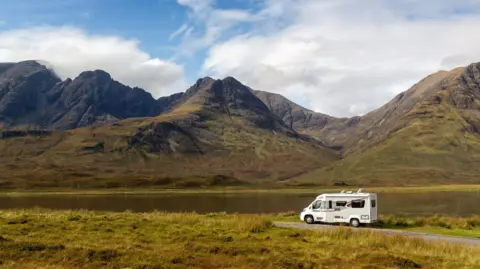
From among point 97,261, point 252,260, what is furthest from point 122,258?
point 252,260

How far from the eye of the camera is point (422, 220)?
145ft

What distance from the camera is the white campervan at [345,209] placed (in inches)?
1587

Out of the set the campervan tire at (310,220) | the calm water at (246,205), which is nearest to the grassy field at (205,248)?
the campervan tire at (310,220)

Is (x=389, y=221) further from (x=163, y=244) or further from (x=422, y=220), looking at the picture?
(x=163, y=244)

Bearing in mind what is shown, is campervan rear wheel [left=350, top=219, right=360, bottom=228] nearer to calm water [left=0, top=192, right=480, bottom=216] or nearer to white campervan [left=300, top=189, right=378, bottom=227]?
white campervan [left=300, top=189, right=378, bottom=227]

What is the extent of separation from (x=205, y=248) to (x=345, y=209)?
71.3 ft

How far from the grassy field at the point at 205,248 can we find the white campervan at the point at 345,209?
979cm

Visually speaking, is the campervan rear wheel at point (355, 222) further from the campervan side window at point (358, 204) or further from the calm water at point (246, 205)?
the calm water at point (246, 205)

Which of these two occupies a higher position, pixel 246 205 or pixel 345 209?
pixel 345 209

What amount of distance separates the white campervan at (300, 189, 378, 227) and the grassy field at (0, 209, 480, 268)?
9.79 meters

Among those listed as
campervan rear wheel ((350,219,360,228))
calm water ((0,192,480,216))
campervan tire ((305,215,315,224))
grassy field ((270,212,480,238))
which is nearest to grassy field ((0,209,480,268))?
campervan tire ((305,215,315,224))

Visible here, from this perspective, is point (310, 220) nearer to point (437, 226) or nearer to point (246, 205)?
point (437, 226)

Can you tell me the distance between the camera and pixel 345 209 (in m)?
41.1

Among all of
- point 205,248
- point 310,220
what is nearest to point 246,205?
point 310,220
